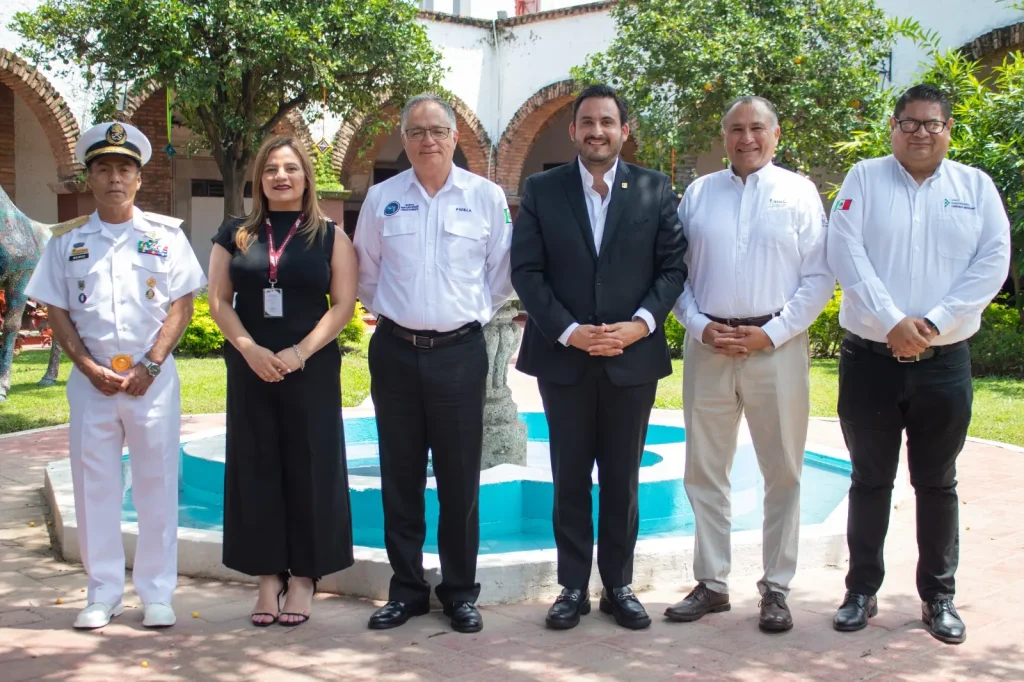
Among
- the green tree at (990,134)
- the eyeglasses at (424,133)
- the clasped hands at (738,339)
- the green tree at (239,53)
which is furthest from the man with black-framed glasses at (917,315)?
the green tree at (239,53)

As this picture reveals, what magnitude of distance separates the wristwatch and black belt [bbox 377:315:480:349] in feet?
3.01

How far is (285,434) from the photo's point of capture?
436cm

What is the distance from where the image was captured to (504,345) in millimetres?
6570

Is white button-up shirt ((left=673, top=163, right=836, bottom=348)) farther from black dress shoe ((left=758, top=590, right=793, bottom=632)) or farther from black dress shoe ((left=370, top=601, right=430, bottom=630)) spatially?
black dress shoe ((left=370, top=601, right=430, bottom=630))

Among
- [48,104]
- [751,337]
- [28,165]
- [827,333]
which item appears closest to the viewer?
[751,337]

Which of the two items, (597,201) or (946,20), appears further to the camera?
(946,20)

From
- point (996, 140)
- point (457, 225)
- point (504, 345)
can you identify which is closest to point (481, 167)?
point (996, 140)

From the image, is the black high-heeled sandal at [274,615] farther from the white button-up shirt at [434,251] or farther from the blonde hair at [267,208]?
the blonde hair at [267,208]

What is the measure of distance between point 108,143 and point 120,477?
1.36 m

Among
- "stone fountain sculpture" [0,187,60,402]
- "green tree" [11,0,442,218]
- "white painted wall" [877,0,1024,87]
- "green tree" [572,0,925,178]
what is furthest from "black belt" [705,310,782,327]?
"white painted wall" [877,0,1024,87]

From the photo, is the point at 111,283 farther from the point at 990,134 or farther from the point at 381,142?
the point at 381,142

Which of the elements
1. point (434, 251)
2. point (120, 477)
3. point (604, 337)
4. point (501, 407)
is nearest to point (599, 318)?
point (604, 337)

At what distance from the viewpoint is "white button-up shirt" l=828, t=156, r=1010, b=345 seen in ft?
13.3

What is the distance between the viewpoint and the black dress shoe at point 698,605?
4.34 m
